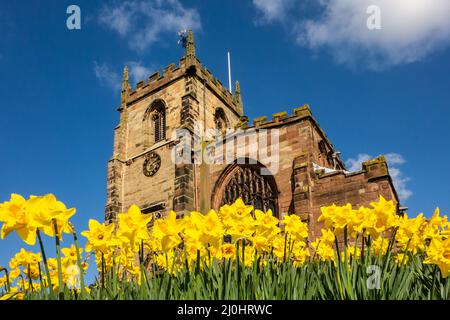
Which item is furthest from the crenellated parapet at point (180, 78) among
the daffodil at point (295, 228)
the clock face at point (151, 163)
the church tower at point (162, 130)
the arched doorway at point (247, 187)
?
the daffodil at point (295, 228)

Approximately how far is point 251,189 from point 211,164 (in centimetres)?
304

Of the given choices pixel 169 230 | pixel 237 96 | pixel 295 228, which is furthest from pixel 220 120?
pixel 169 230

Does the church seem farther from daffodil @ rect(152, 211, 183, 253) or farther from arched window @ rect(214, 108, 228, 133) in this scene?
daffodil @ rect(152, 211, 183, 253)

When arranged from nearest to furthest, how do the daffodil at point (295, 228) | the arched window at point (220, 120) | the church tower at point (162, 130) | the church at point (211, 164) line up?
1. the daffodil at point (295, 228)
2. the church at point (211, 164)
3. the church tower at point (162, 130)
4. the arched window at point (220, 120)

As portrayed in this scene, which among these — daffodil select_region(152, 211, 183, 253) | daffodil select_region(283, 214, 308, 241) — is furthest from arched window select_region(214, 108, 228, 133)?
daffodil select_region(152, 211, 183, 253)

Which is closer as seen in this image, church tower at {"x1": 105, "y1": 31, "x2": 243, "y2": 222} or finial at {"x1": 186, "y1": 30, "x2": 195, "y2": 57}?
church tower at {"x1": 105, "y1": 31, "x2": 243, "y2": 222}

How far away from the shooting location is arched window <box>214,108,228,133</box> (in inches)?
992

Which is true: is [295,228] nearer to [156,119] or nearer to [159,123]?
[159,123]

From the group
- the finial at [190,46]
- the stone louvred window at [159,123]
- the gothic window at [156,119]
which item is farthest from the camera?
the finial at [190,46]

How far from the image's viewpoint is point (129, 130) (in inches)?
1005

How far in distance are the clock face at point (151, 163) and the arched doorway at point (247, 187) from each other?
5.92 m

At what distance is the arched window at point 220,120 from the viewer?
2519 centimetres

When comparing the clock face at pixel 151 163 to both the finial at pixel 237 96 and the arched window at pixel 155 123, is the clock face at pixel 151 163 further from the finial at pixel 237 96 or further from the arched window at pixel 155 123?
the finial at pixel 237 96

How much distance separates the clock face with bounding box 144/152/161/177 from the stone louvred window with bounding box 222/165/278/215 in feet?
20.6
